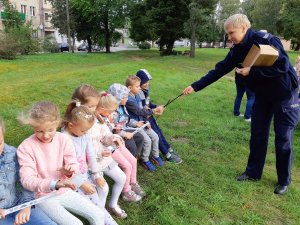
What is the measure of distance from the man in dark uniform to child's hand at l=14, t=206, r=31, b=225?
256 centimetres

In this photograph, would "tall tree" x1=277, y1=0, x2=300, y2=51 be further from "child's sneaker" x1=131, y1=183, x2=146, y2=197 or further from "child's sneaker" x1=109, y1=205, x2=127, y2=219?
"child's sneaker" x1=109, y1=205, x2=127, y2=219

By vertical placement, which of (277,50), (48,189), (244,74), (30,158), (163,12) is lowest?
(48,189)

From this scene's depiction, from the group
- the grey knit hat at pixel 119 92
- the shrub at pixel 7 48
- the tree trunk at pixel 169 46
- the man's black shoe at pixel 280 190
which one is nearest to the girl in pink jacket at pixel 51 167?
the grey knit hat at pixel 119 92

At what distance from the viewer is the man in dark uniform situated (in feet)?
11.8

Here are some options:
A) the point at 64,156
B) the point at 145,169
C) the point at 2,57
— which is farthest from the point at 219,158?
the point at 2,57

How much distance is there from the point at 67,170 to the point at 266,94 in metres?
2.47

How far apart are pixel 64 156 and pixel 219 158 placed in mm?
3017


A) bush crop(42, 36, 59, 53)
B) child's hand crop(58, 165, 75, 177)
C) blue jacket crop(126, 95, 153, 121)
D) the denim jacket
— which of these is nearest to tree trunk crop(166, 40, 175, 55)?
bush crop(42, 36, 59, 53)

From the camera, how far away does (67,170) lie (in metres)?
2.54

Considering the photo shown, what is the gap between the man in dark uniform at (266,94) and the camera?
3609 millimetres

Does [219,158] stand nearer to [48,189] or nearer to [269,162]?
[269,162]

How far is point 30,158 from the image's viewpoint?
255 centimetres

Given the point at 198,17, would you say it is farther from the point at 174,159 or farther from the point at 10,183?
the point at 10,183

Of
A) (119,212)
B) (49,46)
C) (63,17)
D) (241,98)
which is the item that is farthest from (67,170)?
(63,17)
